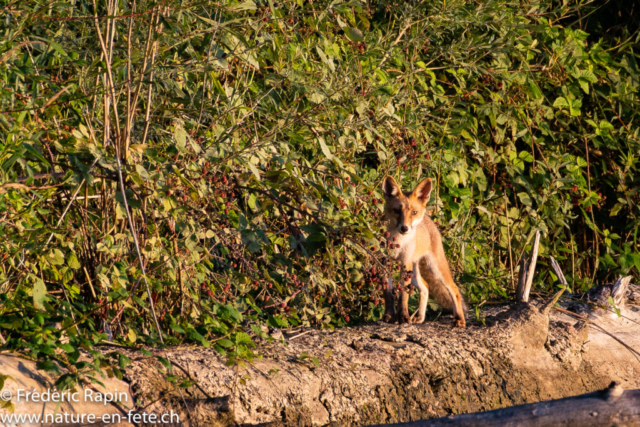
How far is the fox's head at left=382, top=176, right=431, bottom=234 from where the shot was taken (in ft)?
16.7

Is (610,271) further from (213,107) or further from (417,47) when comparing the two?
(213,107)

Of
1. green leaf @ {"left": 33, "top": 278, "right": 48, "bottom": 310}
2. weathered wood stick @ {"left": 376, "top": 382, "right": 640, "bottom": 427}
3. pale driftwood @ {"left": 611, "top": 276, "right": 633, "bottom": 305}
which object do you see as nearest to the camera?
weathered wood stick @ {"left": 376, "top": 382, "right": 640, "bottom": 427}

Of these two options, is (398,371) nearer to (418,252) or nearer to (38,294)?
(418,252)

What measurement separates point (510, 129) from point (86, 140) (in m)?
5.06

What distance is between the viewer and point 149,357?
11.2 ft

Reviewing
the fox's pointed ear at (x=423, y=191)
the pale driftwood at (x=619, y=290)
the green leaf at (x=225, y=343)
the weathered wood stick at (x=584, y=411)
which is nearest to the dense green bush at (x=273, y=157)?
the green leaf at (x=225, y=343)

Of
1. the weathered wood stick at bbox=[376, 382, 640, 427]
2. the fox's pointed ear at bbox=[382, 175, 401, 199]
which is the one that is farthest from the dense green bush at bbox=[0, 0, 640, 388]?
the weathered wood stick at bbox=[376, 382, 640, 427]

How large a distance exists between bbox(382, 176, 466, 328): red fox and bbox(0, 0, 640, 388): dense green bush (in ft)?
0.79

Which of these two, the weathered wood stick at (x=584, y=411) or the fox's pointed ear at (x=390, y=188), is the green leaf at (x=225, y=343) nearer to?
the weathered wood stick at (x=584, y=411)

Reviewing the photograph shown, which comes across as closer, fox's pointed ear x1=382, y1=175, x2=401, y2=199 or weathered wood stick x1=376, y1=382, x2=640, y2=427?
weathered wood stick x1=376, y1=382, x2=640, y2=427

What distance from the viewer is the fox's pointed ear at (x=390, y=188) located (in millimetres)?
5262

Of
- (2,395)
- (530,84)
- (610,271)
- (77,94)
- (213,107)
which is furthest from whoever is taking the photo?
(610,271)

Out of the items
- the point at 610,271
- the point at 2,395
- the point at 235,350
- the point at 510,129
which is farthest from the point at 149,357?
the point at 610,271

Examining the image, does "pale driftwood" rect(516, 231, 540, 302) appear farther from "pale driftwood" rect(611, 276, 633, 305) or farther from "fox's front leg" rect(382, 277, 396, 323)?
"fox's front leg" rect(382, 277, 396, 323)
